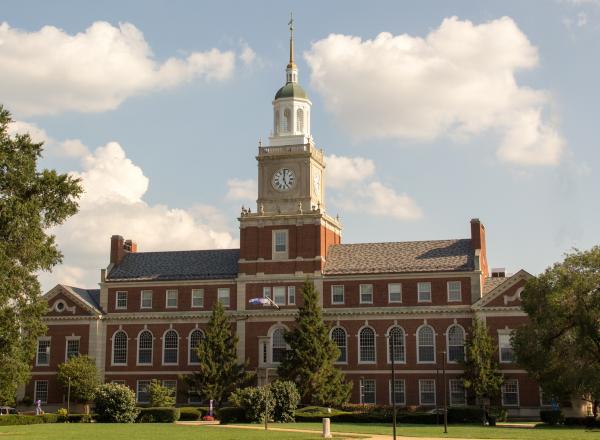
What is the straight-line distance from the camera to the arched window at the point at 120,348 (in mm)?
79250

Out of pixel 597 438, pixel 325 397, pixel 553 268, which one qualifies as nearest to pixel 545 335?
pixel 553 268

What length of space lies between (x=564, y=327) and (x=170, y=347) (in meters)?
35.4

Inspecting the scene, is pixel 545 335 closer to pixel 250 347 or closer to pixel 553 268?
pixel 553 268

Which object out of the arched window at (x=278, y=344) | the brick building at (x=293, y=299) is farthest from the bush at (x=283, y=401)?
the arched window at (x=278, y=344)

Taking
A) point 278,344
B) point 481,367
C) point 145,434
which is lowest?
point 145,434

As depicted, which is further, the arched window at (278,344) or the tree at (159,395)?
the arched window at (278,344)

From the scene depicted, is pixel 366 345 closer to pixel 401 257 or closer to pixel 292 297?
pixel 292 297

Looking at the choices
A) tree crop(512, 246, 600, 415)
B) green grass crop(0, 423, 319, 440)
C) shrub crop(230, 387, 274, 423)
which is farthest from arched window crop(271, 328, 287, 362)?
green grass crop(0, 423, 319, 440)

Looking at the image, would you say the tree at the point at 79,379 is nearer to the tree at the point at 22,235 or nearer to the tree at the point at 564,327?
the tree at the point at 22,235

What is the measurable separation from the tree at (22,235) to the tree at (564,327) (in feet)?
91.8

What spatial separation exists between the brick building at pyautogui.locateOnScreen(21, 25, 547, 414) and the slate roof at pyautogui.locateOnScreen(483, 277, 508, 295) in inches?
5.4

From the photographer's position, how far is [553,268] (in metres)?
56.8

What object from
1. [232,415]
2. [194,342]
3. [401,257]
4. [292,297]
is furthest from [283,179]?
[232,415]

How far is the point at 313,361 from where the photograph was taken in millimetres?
68875
